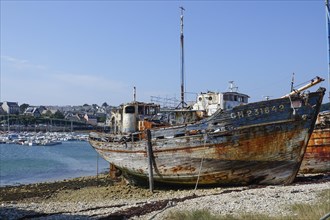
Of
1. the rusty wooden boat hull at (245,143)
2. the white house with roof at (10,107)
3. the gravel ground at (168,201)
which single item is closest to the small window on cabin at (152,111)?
the gravel ground at (168,201)

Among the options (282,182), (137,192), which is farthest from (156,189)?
(282,182)

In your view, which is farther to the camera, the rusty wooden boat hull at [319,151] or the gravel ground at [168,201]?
the rusty wooden boat hull at [319,151]

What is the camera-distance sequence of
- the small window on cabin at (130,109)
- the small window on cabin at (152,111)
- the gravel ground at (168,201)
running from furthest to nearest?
the small window on cabin at (152,111) → the small window on cabin at (130,109) → the gravel ground at (168,201)

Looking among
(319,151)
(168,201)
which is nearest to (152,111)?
(319,151)

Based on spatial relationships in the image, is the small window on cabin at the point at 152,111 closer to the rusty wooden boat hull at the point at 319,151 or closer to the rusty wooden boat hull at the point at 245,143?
the rusty wooden boat hull at the point at 245,143

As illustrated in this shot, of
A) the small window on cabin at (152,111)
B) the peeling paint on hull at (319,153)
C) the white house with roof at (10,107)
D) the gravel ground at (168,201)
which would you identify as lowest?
the gravel ground at (168,201)

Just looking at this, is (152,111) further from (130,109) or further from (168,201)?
(168,201)

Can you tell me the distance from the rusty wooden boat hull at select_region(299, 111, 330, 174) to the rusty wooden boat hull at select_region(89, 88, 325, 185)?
445 cm

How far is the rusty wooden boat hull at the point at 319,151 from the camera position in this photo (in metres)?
20.7

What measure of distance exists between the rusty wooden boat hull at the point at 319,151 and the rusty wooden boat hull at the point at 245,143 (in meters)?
4.45

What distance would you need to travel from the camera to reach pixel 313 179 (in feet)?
59.9

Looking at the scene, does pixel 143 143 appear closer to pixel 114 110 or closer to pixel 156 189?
pixel 156 189

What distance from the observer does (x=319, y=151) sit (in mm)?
20859

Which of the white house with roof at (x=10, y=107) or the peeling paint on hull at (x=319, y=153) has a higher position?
the white house with roof at (x=10, y=107)
